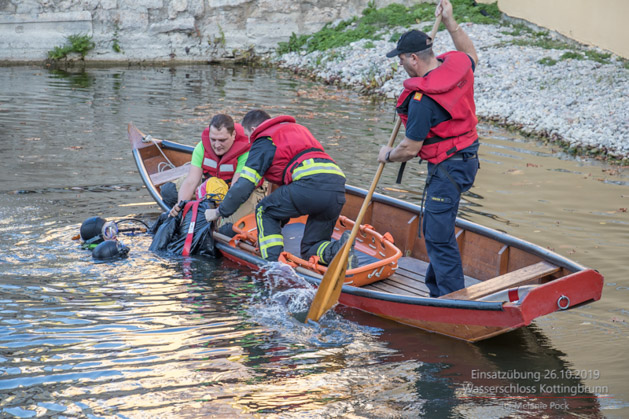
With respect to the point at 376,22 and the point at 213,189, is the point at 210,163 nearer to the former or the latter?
the point at 213,189

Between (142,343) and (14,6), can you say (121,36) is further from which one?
(142,343)

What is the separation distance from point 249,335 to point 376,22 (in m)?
16.9

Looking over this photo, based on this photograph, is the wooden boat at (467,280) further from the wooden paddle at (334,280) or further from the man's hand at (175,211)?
the man's hand at (175,211)

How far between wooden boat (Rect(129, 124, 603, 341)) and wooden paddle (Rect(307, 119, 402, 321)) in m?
0.19

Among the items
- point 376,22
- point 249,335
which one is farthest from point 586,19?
point 249,335

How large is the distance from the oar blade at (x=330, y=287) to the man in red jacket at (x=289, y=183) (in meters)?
0.46

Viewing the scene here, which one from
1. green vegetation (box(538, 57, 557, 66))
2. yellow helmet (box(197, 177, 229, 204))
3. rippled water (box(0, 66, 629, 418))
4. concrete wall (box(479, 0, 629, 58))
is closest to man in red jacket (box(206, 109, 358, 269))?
rippled water (box(0, 66, 629, 418))

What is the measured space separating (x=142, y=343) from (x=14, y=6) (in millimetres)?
17358

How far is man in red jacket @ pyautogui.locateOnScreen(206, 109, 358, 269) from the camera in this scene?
6.23 metres

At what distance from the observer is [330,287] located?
18.4ft

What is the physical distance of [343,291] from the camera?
5824 millimetres

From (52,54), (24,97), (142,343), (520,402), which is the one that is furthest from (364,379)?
(52,54)

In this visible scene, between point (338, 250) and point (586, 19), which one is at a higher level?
point (586, 19)

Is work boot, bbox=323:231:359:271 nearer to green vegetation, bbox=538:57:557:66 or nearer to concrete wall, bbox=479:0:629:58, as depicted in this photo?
green vegetation, bbox=538:57:557:66
